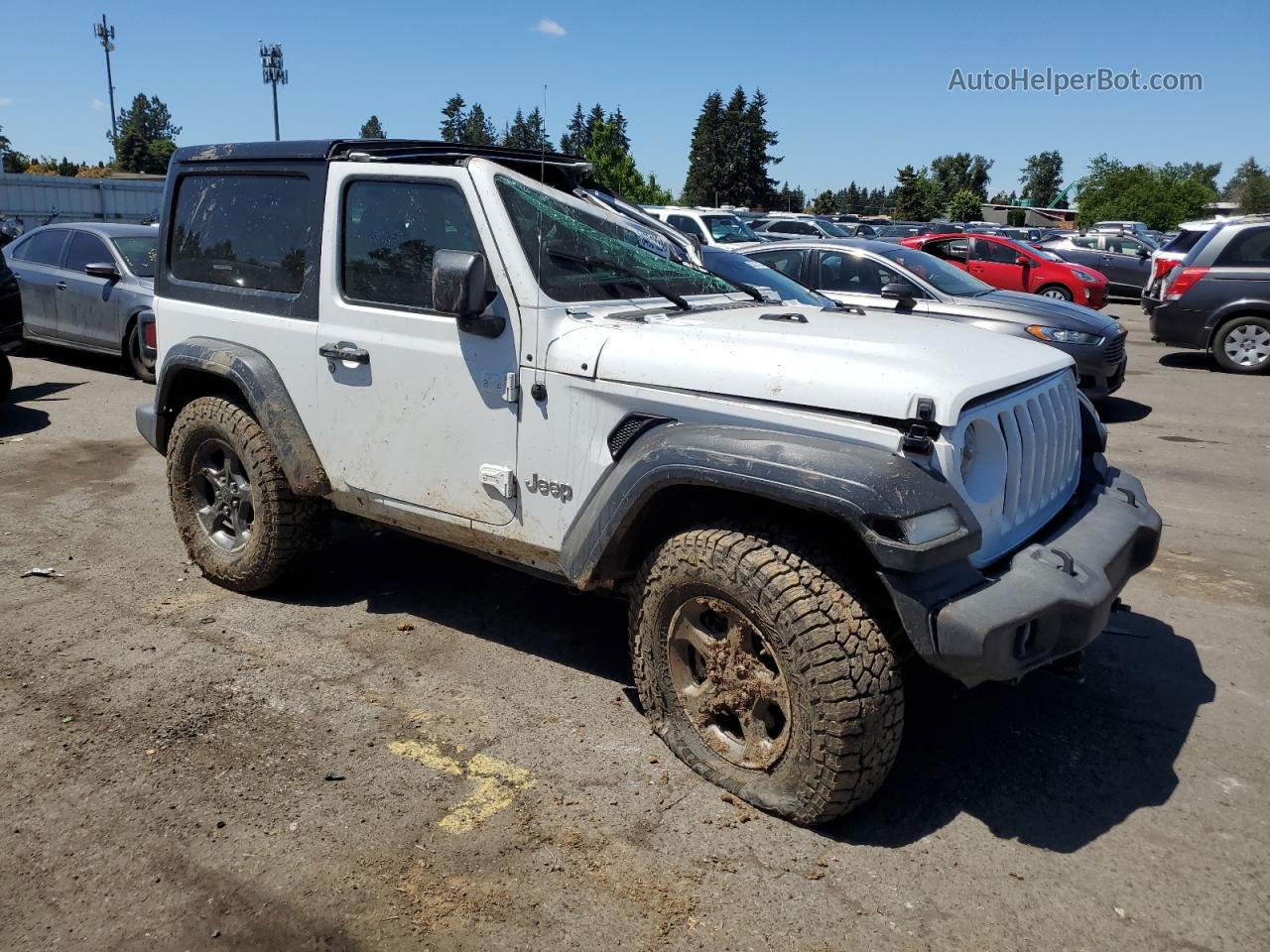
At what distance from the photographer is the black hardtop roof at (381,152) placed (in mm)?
4305

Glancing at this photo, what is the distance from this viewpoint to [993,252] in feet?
59.2

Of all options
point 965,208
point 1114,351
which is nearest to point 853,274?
point 1114,351

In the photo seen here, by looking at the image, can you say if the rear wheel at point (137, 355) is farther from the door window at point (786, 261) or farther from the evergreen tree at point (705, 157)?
the evergreen tree at point (705, 157)

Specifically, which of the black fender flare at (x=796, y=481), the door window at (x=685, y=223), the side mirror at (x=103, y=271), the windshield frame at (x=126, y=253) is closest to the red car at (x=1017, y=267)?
the door window at (x=685, y=223)

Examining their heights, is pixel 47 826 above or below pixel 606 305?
below

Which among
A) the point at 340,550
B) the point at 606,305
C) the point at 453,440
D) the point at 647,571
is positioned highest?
the point at 606,305

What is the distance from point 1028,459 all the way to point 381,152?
9.34 feet

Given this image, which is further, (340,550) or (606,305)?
(340,550)

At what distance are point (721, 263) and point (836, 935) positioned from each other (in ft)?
21.1

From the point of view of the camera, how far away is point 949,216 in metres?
70.1

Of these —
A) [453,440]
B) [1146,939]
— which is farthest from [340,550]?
[1146,939]

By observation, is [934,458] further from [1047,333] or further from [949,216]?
[949,216]

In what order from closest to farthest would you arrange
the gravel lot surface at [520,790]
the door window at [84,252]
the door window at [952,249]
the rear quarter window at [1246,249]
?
the gravel lot surface at [520,790], the door window at [84,252], the rear quarter window at [1246,249], the door window at [952,249]

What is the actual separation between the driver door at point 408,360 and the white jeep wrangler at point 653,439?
1 centimetres
